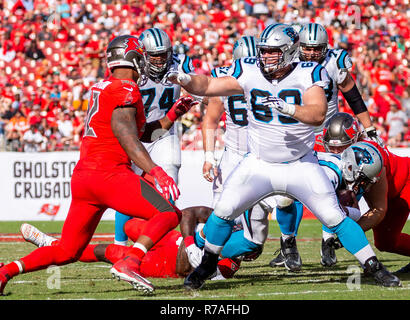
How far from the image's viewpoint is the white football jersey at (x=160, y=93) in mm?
7152

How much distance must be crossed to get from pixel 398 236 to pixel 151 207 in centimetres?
243

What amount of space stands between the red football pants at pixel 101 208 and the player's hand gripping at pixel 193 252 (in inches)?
28.2

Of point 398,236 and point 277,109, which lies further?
point 398,236

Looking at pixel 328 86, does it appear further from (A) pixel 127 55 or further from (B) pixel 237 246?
(A) pixel 127 55

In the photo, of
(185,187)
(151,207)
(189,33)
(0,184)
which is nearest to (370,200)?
(151,207)

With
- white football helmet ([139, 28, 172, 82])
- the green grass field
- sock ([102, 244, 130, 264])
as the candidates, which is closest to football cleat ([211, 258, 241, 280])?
the green grass field

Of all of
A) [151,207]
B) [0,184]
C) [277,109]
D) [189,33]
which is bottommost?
[0,184]

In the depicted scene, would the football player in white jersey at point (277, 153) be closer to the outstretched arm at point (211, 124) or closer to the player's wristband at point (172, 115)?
the player's wristband at point (172, 115)

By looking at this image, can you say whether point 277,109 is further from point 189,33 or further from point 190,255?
point 189,33

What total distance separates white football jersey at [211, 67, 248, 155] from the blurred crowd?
22.2ft

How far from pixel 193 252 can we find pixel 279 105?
57.0 inches

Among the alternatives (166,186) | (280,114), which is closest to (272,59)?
(280,114)

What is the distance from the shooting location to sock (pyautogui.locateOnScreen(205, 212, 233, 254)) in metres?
5.34

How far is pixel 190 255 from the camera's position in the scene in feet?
18.6
